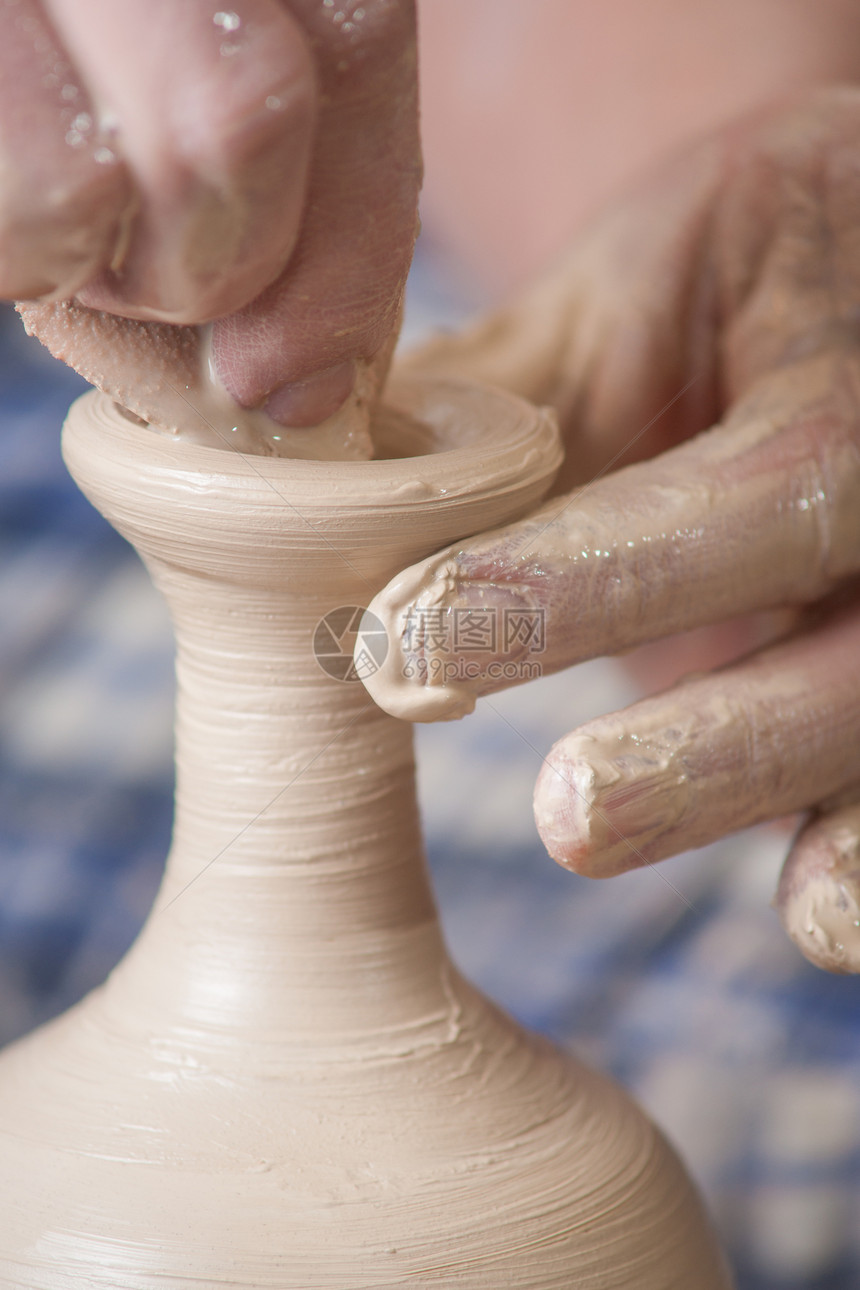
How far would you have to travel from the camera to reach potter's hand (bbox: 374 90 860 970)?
0.57 metres

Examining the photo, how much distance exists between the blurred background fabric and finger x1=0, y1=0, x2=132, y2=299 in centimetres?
96

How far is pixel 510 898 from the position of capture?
142 cm

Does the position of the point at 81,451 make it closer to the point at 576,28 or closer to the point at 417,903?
the point at 417,903

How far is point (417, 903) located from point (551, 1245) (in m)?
0.17

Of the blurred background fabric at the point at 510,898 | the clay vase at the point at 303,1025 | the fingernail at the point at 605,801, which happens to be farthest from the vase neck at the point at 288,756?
the blurred background fabric at the point at 510,898

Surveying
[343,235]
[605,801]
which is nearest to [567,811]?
[605,801]

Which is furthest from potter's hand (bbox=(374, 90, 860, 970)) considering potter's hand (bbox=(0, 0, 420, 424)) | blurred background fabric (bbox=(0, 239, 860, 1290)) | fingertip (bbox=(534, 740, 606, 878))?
blurred background fabric (bbox=(0, 239, 860, 1290))

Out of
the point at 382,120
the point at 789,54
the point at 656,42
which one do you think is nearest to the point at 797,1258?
the point at 382,120

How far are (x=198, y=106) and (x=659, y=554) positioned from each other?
27 cm

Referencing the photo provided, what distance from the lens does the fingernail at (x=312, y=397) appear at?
0.57 meters

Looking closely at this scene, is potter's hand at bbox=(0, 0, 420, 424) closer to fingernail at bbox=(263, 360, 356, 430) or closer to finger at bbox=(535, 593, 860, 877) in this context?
fingernail at bbox=(263, 360, 356, 430)

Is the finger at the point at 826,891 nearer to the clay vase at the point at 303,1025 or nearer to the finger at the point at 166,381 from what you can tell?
the clay vase at the point at 303,1025

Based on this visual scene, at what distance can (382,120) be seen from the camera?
51 cm

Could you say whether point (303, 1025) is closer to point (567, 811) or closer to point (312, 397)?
point (567, 811)
